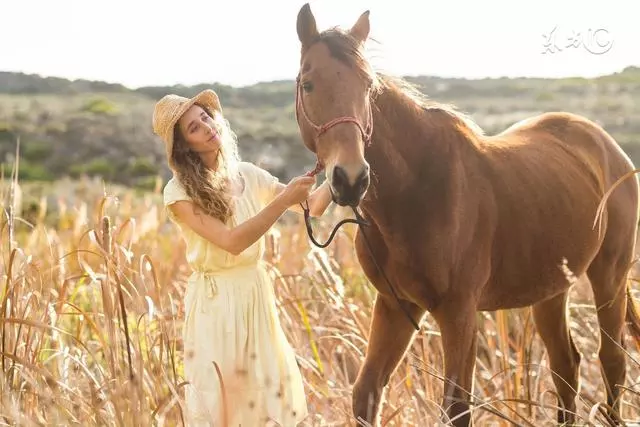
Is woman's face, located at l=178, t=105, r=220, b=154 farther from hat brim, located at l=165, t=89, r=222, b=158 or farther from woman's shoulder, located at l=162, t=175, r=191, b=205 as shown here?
woman's shoulder, located at l=162, t=175, r=191, b=205

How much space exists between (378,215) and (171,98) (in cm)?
102

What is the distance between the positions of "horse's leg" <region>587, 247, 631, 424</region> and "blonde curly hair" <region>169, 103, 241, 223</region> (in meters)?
2.24

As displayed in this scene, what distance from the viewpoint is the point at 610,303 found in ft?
16.9

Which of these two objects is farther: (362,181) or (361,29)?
(361,29)

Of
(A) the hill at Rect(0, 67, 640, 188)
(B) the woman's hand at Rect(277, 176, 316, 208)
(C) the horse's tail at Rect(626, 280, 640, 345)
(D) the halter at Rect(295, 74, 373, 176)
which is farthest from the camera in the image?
(A) the hill at Rect(0, 67, 640, 188)

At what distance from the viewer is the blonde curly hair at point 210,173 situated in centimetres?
384

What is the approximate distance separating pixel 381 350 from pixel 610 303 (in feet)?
5.65

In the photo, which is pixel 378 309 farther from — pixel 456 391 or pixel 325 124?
pixel 325 124

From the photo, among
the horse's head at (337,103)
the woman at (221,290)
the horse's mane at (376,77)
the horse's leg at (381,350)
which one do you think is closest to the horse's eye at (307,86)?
the horse's head at (337,103)

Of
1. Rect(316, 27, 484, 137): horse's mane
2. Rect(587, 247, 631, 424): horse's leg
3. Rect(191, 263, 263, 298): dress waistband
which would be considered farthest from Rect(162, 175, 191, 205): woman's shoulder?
Rect(587, 247, 631, 424): horse's leg

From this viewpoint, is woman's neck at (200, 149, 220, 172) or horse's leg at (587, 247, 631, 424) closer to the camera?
woman's neck at (200, 149, 220, 172)

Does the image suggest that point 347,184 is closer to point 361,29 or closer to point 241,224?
point 241,224

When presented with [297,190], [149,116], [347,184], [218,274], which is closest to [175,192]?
[218,274]

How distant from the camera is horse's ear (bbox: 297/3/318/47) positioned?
367 centimetres
